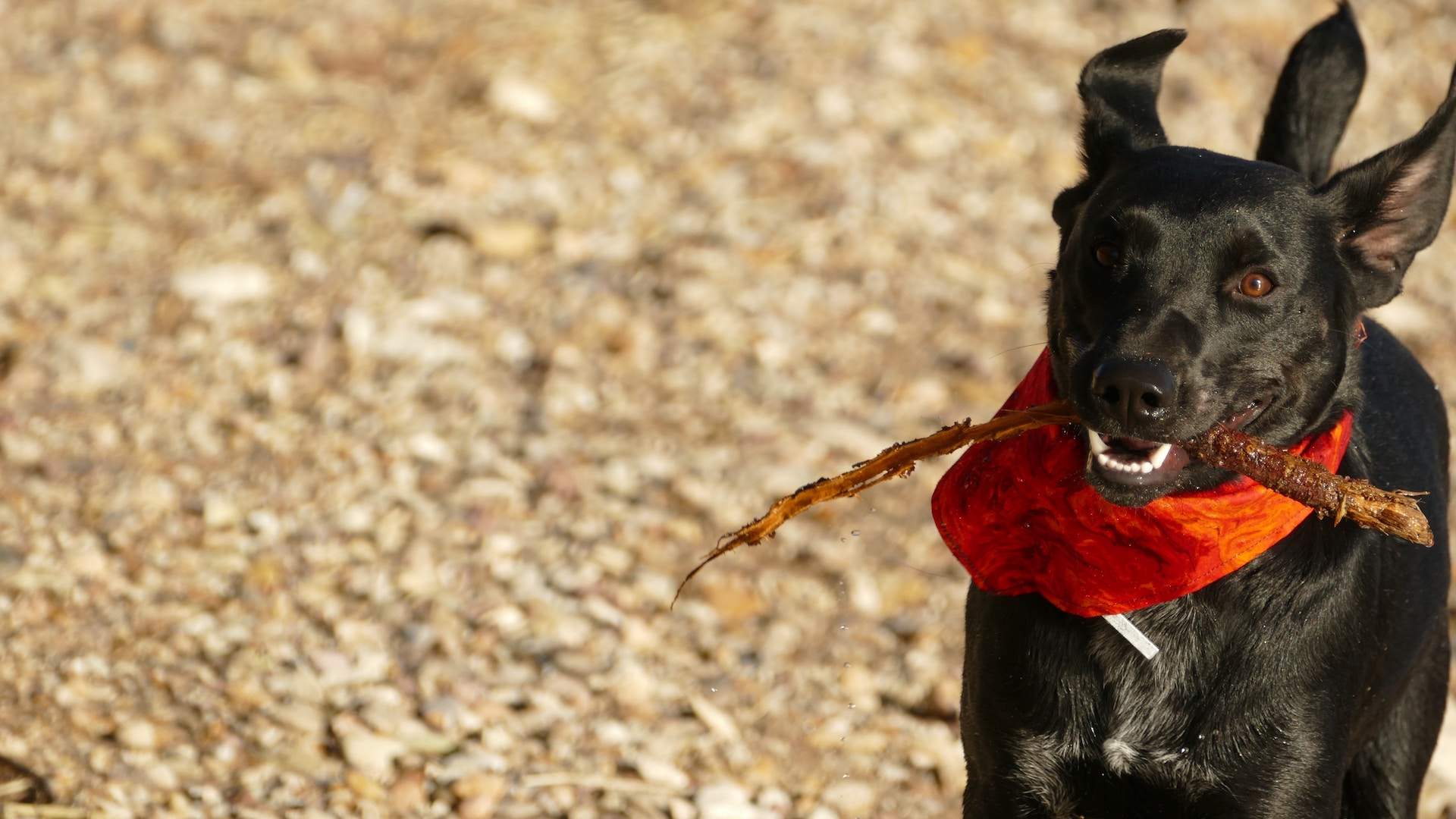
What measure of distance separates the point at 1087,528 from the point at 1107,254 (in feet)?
1.90

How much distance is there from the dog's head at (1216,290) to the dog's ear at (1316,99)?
974 mm

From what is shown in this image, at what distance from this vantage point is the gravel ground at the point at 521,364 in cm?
493

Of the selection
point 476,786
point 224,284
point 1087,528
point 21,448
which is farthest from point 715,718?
point 224,284

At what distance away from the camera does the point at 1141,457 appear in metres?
3.54

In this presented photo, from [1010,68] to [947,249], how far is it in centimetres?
155

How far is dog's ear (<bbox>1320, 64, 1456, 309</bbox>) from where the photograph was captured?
3.66 meters

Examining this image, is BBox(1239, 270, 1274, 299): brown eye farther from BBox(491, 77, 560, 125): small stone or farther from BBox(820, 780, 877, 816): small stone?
BBox(491, 77, 560, 125): small stone

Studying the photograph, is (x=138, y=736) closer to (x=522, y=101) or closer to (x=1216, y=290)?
(x=1216, y=290)

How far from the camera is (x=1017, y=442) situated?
3863 mm

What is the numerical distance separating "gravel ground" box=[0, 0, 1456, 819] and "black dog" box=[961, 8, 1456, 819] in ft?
3.95

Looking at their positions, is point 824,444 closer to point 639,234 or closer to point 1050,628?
point 639,234

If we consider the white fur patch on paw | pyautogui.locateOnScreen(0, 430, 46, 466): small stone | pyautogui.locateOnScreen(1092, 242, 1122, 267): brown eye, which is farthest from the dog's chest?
pyautogui.locateOnScreen(0, 430, 46, 466): small stone

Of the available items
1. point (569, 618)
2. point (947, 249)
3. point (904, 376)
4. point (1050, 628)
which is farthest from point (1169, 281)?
point (947, 249)

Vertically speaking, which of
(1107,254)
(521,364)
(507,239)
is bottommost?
(1107,254)
